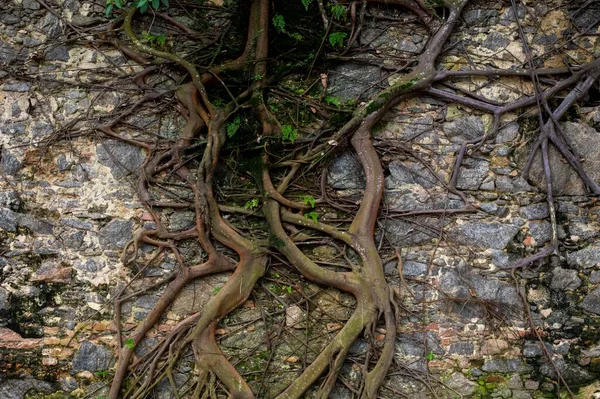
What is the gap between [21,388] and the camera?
426cm

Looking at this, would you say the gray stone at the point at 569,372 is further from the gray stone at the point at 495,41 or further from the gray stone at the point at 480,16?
the gray stone at the point at 480,16

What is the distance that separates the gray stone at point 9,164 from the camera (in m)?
4.63

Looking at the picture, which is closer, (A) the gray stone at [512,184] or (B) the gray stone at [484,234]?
(B) the gray stone at [484,234]

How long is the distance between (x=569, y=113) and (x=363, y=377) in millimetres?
2720

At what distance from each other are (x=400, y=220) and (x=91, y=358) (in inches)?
104

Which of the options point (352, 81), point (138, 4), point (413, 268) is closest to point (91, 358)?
point (413, 268)

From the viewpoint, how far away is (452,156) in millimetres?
4594

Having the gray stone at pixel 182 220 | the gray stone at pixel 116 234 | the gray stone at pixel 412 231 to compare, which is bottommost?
the gray stone at pixel 116 234

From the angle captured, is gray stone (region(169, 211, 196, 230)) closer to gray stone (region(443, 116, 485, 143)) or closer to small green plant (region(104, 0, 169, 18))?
small green plant (region(104, 0, 169, 18))

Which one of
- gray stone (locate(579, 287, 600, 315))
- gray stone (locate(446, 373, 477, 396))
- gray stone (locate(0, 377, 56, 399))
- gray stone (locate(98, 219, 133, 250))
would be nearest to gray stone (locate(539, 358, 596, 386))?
gray stone (locate(579, 287, 600, 315))

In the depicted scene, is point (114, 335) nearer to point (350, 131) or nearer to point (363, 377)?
point (363, 377)

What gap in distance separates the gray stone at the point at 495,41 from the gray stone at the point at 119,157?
3068 mm

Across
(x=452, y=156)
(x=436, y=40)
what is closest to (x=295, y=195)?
(x=452, y=156)

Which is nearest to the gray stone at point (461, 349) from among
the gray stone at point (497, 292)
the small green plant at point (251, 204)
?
the gray stone at point (497, 292)
